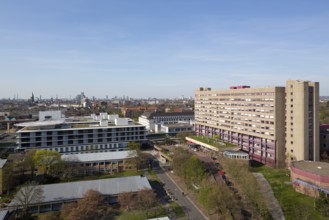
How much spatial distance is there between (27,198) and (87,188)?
24.7 ft

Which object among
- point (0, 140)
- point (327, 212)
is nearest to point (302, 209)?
point (327, 212)

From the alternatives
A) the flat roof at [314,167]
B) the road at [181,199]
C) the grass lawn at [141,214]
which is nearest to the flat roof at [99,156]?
the road at [181,199]

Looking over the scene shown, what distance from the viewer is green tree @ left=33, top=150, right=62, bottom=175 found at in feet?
149

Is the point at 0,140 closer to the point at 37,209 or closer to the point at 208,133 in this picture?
the point at 37,209

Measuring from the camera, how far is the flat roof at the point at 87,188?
111ft

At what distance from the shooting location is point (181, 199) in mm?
36094

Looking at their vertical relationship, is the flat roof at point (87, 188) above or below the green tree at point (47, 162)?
below

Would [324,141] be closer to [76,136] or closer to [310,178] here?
[310,178]

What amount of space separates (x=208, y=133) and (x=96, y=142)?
33.5 metres

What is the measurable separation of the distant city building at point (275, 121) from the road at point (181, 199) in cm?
2287

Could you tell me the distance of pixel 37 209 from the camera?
32.9m

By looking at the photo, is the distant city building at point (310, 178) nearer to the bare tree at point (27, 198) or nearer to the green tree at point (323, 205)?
the green tree at point (323, 205)

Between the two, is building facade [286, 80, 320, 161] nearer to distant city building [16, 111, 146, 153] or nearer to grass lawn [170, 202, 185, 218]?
grass lawn [170, 202, 185, 218]

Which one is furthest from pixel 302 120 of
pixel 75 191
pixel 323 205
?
pixel 75 191
